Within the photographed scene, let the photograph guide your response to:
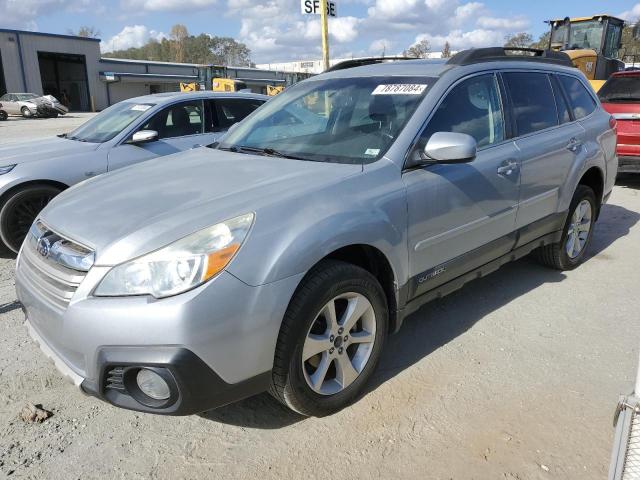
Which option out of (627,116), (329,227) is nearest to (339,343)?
(329,227)

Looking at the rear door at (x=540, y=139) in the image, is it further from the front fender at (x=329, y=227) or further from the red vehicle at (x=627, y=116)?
the red vehicle at (x=627, y=116)

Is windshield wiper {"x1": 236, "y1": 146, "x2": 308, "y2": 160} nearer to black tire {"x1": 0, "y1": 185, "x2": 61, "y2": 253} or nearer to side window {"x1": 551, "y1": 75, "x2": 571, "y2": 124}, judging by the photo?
side window {"x1": 551, "y1": 75, "x2": 571, "y2": 124}

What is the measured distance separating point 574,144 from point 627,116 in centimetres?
406

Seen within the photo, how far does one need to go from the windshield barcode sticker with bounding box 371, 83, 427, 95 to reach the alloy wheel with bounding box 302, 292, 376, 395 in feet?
4.37

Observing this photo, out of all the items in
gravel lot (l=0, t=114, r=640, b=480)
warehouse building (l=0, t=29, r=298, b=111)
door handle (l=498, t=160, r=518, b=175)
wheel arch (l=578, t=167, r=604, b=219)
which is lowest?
gravel lot (l=0, t=114, r=640, b=480)

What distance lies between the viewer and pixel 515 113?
3766 millimetres

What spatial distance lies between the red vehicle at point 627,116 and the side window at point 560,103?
12.7ft

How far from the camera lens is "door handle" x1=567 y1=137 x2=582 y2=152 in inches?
167

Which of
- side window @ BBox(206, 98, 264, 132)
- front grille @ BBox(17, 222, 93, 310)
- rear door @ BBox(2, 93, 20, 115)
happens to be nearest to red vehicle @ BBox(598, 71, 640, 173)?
side window @ BBox(206, 98, 264, 132)

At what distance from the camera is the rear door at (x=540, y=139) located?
378 centimetres

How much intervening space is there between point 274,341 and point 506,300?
2467mm

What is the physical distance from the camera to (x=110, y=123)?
6.11m

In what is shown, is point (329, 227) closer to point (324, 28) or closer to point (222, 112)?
point (222, 112)

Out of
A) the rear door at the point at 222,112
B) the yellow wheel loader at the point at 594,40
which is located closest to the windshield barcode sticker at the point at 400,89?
the rear door at the point at 222,112
